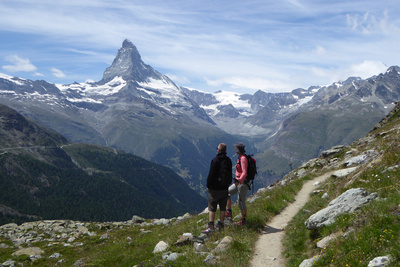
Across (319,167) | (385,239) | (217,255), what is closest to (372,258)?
(385,239)

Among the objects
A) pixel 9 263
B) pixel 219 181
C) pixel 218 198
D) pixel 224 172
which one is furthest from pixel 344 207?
pixel 9 263

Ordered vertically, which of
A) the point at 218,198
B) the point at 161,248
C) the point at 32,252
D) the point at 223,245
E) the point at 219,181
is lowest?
the point at 32,252

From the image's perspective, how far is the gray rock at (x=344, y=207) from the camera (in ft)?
34.8

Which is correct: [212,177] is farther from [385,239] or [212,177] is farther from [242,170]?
[385,239]

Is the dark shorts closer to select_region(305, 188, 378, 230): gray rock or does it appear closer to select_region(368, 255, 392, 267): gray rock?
select_region(305, 188, 378, 230): gray rock

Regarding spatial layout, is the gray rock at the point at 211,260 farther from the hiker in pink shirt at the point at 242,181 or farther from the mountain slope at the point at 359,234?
the hiker in pink shirt at the point at 242,181

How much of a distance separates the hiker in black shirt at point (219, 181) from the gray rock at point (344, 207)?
16.1ft

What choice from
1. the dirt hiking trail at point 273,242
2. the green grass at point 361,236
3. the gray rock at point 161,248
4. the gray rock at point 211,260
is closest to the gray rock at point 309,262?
the green grass at point 361,236

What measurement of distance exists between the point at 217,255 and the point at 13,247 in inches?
1523

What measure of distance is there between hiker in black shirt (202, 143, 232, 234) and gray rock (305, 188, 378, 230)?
490 centimetres

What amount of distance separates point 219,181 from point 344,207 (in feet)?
20.1

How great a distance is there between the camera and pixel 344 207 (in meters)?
11.0

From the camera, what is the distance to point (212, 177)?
1516 centimetres

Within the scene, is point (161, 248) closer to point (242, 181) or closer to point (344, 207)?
point (242, 181)
